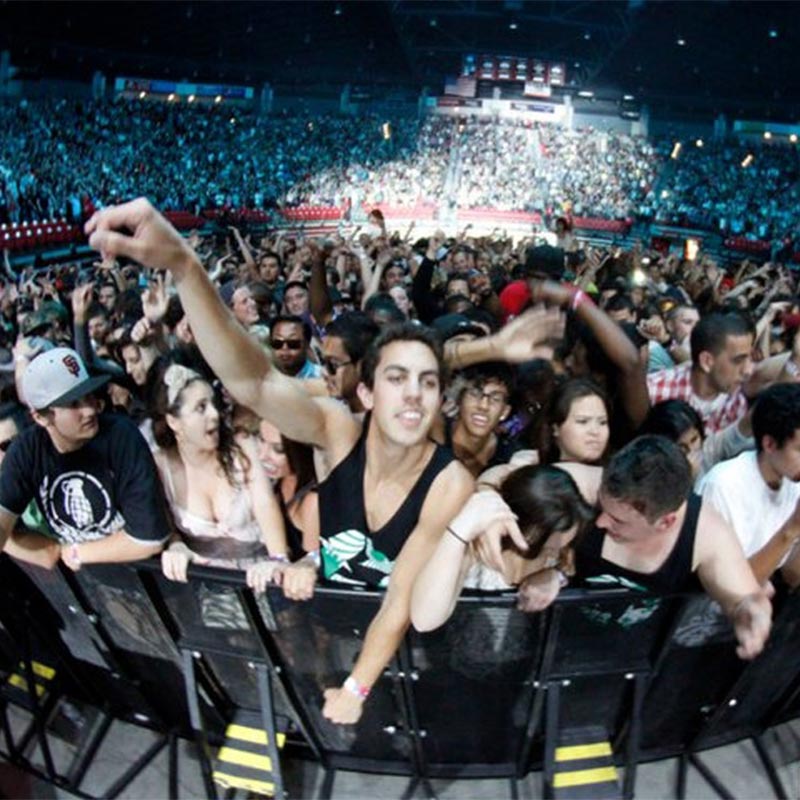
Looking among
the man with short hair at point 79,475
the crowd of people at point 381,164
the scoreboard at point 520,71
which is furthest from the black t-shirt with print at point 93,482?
the scoreboard at point 520,71

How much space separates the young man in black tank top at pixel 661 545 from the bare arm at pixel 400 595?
0.97 ft

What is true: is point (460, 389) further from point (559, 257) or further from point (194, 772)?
point (194, 772)

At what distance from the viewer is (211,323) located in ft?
7.61

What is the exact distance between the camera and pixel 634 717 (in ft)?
8.61

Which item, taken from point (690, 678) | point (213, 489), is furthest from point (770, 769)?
point (213, 489)

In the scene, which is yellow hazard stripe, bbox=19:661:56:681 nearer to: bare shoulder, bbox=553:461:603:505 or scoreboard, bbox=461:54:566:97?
bare shoulder, bbox=553:461:603:505

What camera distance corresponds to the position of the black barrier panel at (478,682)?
7.90ft

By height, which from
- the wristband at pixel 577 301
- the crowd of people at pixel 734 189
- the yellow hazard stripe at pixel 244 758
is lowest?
the yellow hazard stripe at pixel 244 758

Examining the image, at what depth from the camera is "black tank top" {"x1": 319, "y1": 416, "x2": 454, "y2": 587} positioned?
2.46 m

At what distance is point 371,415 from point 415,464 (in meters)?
0.26

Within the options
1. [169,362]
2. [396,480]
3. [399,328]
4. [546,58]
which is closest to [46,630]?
[169,362]

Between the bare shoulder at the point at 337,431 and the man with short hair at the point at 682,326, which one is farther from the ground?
the man with short hair at the point at 682,326

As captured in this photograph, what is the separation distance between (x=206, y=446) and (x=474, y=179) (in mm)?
39411

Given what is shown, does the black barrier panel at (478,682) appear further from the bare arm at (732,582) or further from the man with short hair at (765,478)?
the man with short hair at (765,478)
